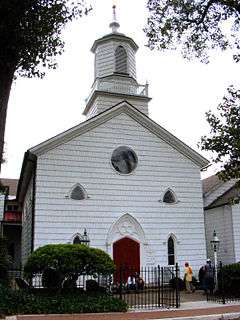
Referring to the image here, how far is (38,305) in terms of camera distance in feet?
50.6

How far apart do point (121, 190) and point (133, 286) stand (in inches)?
A: 210

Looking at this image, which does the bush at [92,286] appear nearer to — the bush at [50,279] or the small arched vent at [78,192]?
the bush at [50,279]

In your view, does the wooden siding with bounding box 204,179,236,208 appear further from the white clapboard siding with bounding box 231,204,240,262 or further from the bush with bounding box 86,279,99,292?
the bush with bounding box 86,279,99,292

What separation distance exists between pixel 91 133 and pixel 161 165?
14.1ft

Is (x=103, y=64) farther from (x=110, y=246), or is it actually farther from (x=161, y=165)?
(x=110, y=246)

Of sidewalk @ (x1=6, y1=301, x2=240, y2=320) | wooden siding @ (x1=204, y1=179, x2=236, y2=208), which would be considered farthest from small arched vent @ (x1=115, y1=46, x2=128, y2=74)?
sidewalk @ (x1=6, y1=301, x2=240, y2=320)

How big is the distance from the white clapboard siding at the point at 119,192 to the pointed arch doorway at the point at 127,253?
381mm

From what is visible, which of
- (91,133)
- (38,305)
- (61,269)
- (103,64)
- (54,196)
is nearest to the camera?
(38,305)

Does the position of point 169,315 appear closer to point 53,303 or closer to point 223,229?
point 53,303

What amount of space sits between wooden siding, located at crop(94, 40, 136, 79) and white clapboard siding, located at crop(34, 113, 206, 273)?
6143 mm

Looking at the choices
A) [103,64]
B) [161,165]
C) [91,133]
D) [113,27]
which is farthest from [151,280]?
[113,27]

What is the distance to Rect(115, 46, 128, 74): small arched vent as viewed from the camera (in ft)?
104

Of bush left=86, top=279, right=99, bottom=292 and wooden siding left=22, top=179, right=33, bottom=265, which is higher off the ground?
wooden siding left=22, top=179, right=33, bottom=265

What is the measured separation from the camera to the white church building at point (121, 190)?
950 inches
